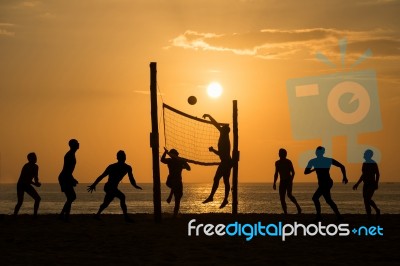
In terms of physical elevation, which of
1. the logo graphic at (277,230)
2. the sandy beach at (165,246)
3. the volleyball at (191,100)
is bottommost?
the logo graphic at (277,230)

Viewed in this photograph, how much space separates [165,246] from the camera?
12.2 meters

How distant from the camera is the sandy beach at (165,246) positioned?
1057 cm

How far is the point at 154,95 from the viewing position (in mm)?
16859

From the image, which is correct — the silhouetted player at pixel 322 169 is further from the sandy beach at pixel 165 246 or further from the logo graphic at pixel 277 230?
the sandy beach at pixel 165 246

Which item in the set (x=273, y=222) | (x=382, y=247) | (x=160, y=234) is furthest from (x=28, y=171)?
(x=382, y=247)

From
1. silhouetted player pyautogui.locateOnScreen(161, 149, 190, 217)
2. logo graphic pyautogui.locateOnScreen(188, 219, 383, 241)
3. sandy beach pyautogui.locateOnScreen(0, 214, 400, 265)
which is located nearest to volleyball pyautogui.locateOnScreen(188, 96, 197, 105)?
silhouetted player pyautogui.locateOnScreen(161, 149, 190, 217)

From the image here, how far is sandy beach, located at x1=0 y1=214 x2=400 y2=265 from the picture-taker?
1057 cm

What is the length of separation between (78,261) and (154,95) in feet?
23.2

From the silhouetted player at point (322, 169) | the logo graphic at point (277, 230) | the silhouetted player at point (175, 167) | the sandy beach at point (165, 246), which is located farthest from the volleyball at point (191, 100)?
the silhouetted player at point (322, 169)

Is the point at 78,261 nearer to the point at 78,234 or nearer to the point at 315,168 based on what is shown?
the point at 78,234

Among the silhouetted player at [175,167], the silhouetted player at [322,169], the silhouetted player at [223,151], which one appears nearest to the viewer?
the silhouetted player at [322,169]

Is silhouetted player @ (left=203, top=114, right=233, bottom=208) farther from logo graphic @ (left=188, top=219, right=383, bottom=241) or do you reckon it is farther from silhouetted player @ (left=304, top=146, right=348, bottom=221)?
silhouetted player @ (left=304, top=146, right=348, bottom=221)

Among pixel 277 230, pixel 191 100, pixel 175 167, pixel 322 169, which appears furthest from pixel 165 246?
pixel 191 100

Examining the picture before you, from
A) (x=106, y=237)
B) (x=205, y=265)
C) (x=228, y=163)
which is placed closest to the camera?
(x=205, y=265)
